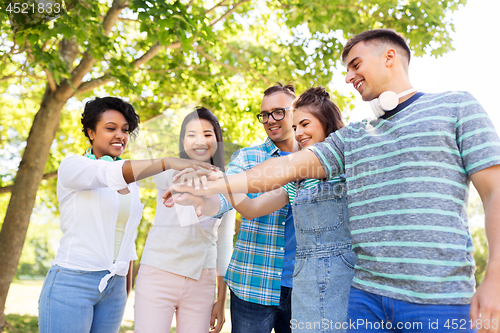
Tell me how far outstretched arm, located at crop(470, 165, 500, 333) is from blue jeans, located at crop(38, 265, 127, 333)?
2.12m

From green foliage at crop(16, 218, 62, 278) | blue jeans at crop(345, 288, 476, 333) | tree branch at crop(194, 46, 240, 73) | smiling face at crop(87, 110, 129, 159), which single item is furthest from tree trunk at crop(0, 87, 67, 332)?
green foliage at crop(16, 218, 62, 278)

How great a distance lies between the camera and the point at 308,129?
2.33 metres

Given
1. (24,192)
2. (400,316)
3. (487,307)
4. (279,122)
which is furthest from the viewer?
(24,192)

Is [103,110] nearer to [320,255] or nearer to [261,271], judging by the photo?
[261,271]

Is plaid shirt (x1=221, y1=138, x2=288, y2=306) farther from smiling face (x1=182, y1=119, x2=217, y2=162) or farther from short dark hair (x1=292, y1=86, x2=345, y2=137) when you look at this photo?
short dark hair (x1=292, y1=86, x2=345, y2=137)

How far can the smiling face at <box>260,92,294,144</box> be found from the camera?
2.94 m

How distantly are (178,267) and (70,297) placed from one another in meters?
0.68

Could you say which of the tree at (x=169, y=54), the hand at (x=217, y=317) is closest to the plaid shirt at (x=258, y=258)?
the hand at (x=217, y=317)

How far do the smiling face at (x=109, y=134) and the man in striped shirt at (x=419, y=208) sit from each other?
151 cm

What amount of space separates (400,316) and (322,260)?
49cm

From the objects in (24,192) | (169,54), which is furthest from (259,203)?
(169,54)

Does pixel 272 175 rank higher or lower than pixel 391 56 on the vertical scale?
lower

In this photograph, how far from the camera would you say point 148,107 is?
28.8 ft

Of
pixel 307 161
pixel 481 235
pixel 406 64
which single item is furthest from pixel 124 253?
pixel 481 235
